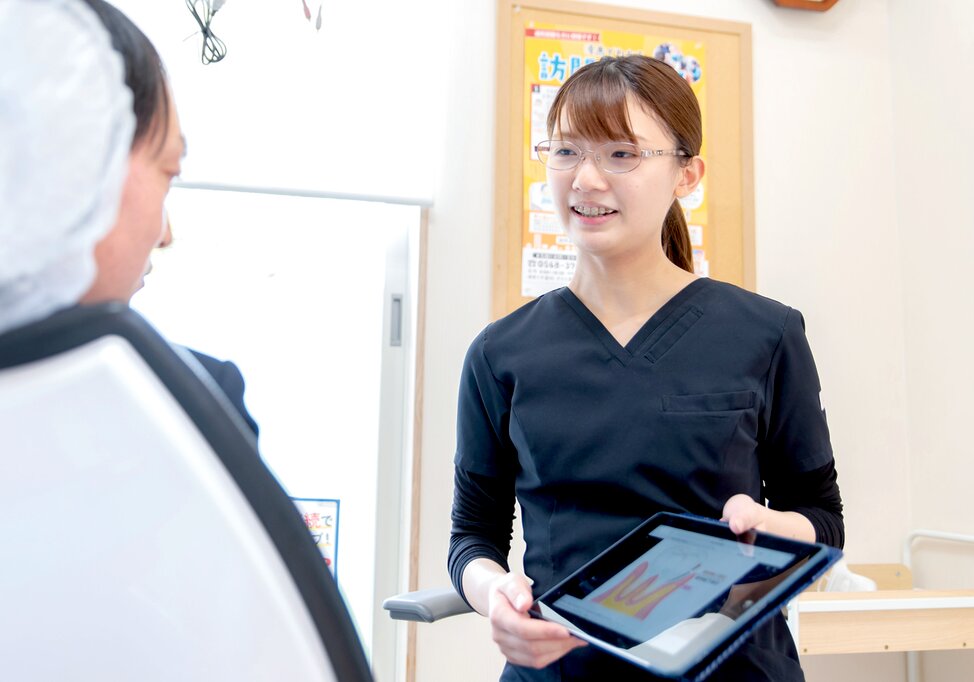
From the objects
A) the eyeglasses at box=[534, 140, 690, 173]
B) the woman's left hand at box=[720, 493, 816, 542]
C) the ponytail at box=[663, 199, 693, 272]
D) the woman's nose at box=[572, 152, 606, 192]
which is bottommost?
the woman's left hand at box=[720, 493, 816, 542]

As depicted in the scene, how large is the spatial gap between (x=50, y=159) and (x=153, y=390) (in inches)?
5.1

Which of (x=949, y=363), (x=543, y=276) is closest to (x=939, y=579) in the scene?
(x=949, y=363)

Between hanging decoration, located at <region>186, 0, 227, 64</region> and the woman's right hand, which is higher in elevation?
hanging decoration, located at <region>186, 0, 227, 64</region>

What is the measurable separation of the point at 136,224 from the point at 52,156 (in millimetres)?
66

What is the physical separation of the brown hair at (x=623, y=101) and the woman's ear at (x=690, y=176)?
2cm

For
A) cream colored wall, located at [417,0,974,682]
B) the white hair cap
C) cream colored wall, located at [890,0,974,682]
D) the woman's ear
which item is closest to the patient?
the white hair cap

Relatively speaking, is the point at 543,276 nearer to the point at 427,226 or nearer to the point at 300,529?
the point at 427,226

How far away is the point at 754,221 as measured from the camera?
2.28 meters

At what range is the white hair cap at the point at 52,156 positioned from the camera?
39 cm

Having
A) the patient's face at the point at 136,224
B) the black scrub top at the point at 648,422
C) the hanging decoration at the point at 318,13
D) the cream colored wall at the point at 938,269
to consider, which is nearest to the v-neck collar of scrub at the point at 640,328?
the black scrub top at the point at 648,422

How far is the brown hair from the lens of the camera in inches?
41.3

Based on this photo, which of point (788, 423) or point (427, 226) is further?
point (427, 226)

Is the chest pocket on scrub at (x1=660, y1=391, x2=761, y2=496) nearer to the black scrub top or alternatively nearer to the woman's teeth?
the black scrub top

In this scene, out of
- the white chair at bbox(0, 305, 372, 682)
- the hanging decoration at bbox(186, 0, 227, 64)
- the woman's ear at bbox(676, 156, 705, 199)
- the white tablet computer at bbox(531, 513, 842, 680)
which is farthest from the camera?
the hanging decoration at bbox(186, 0, 227, 64)
